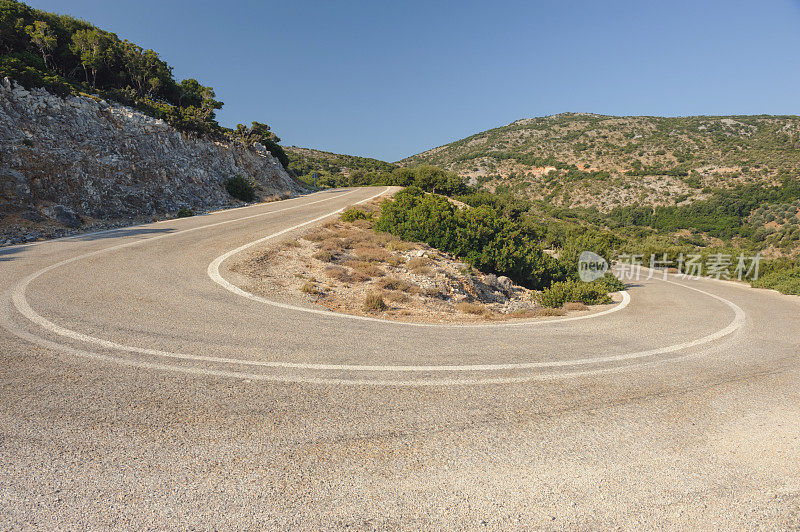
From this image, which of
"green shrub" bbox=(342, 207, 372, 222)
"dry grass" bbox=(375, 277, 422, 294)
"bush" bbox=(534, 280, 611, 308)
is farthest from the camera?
"green shrub" bbox=(342, 207, 372, 222)

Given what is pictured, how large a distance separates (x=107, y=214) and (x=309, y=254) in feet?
38.2

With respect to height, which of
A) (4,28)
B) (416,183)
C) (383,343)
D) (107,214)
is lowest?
(383,343)

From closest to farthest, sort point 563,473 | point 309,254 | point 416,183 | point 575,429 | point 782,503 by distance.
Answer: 1. point 782,503
2. point 563,473
3. point 575,429
4. point 309,254
5. point 416,183

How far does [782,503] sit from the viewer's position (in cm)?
249

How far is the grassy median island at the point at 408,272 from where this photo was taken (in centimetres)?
820

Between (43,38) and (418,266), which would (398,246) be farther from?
(43,38)

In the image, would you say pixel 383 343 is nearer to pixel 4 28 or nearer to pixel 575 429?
pixel 575 429

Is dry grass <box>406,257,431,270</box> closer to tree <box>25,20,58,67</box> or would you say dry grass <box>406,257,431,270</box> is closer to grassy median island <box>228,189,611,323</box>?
grassy median island <box>228,189,611,323</box>

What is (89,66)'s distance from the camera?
24250 mm

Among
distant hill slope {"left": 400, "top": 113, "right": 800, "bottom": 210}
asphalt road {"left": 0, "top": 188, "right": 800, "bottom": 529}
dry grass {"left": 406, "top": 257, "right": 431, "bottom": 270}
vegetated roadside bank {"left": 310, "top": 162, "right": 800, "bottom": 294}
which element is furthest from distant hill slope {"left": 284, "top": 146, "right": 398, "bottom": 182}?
asphalt road {"left": 0, "top": 188, "right": 800, "bottom": 529}

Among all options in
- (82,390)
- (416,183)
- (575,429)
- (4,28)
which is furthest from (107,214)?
(416,183)

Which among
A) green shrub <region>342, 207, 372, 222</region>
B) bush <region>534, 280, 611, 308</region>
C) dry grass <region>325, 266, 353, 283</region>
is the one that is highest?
green shrub <region>342, 207, 372, 222</region>

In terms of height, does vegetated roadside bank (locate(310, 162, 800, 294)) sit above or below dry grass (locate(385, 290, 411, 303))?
above

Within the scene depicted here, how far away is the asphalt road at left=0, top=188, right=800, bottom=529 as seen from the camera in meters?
2.31
